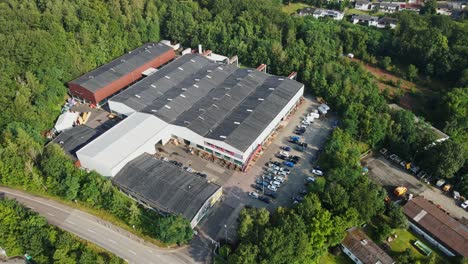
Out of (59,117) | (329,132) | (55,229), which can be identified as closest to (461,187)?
(329,132)

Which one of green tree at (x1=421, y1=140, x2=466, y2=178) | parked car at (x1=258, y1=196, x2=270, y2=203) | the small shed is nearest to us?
parked car at (x1=258, y1=196, x2=270, y2=203)

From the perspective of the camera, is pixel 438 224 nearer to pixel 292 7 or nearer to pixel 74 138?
pixel 74 138

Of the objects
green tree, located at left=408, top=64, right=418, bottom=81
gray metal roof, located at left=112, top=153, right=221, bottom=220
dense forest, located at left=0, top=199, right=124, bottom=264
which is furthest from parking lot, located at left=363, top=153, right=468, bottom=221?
dense forest, located at left=0, top=199, right=124, bottom=264

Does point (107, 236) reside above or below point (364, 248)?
below

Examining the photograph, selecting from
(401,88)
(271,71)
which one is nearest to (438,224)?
(401,88)

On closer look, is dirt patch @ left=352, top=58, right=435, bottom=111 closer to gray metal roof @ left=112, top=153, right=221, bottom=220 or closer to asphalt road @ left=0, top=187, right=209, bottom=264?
gray metal roof @ left=112, top=153, right=221, bottom=220
